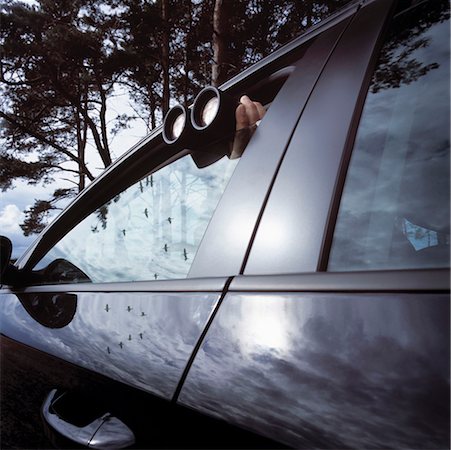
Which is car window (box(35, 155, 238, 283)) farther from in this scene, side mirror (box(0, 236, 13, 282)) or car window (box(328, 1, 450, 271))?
car window (box(328, 1, 450, 271))

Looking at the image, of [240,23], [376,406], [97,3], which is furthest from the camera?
[97,3]

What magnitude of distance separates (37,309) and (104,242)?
1.09 ft

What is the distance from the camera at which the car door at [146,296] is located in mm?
841

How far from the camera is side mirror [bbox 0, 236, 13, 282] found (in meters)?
1.72

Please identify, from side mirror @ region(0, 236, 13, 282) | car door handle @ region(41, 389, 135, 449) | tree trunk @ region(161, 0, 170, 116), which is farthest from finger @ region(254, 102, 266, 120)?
tree trunk @ region(161, 0, 170, 116)

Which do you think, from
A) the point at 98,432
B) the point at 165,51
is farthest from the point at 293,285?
the point at 165,51

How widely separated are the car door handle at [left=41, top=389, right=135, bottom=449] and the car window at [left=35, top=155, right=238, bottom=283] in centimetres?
37

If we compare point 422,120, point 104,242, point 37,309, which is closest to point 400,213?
point 422,120

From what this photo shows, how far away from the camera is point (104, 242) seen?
1562 mm

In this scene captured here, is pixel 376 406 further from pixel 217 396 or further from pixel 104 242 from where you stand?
pixel 104 242

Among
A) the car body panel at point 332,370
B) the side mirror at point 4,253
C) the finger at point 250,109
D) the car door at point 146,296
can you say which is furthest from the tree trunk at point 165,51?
the car body panel at point 332,370

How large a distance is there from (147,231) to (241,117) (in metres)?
0.50

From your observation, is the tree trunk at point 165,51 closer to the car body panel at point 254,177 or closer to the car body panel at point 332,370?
the car body panel at point 254,177

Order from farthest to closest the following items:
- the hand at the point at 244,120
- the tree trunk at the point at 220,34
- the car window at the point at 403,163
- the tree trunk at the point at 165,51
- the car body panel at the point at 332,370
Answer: the tree trunk at the point at 165,51, the tree trunk at the point at 220,34, the hand at the point at 244,120, the car window at the point at 403,163, the car body panel at the point at 332,370
